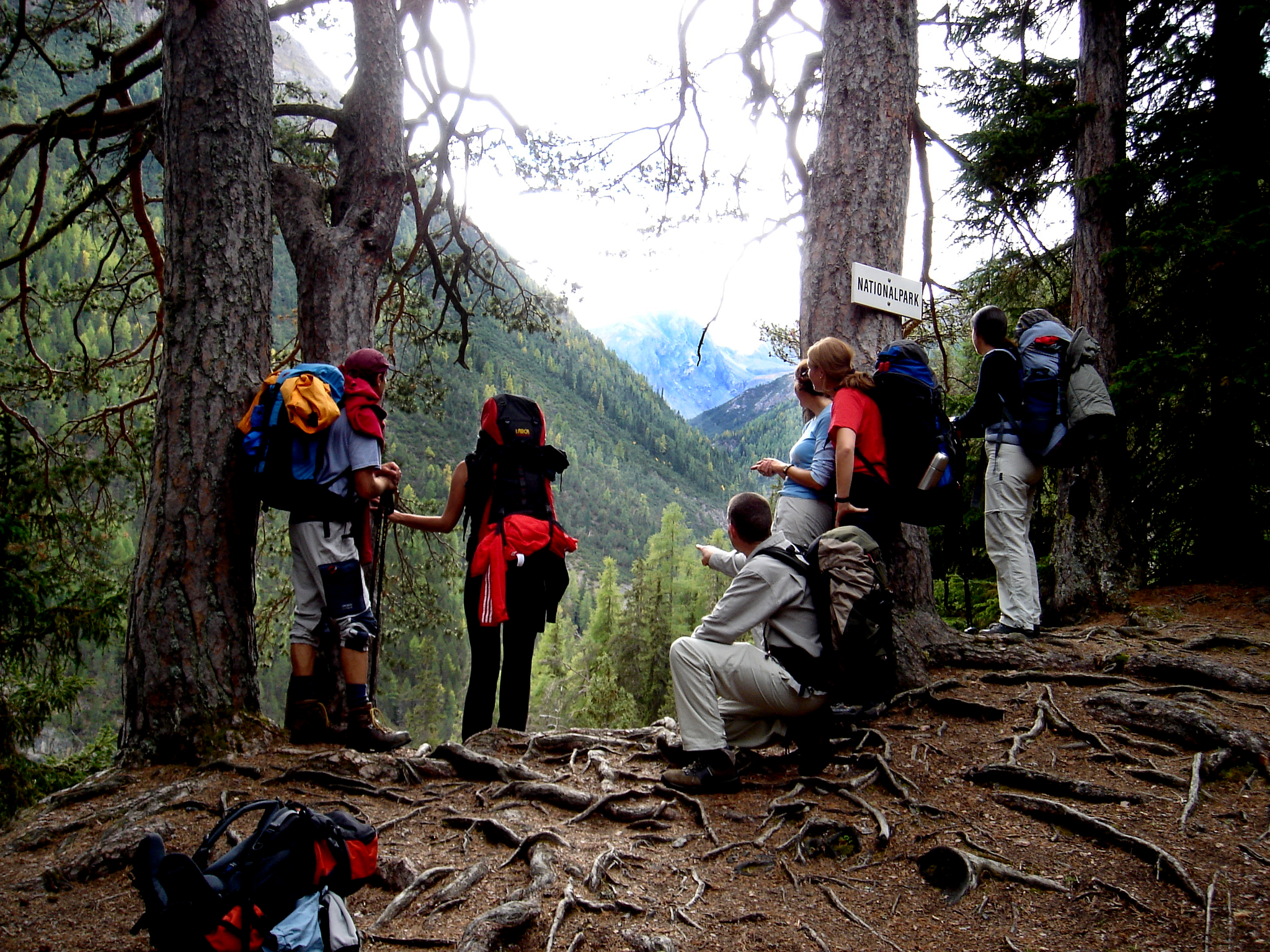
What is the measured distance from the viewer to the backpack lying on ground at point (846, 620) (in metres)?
3.16

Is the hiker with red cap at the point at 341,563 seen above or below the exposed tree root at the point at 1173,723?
above

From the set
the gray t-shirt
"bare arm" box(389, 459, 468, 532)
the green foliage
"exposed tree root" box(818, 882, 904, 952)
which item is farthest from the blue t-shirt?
the green foliage

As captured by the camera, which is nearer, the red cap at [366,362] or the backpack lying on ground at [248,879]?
the backpack lying on ground at [248,879]

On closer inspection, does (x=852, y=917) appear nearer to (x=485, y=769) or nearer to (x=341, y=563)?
(x=485, y=769)

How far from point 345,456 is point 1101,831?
3381 millimetres

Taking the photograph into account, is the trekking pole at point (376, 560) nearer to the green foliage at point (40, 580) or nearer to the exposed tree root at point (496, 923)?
the exposed tree root at point (496, 923)

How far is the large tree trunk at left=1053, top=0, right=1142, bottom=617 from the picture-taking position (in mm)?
6367

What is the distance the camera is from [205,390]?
3.61 m

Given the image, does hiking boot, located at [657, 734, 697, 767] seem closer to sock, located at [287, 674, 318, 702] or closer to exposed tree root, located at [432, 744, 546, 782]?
exposed tree root, located at [432, 744, 546, 782]

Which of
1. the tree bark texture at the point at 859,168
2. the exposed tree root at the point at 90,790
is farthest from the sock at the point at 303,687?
the tree bark texture at the point at 859,168

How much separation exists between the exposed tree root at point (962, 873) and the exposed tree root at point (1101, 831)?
302 millimetres

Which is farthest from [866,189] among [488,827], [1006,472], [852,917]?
[488,827]

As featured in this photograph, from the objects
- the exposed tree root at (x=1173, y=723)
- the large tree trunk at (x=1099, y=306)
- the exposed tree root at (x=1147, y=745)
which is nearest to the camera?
the exposed tree root at (x=1173, y=723)

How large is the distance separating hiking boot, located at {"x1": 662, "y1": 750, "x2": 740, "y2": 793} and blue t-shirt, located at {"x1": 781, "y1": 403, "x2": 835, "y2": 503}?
4.70ft
